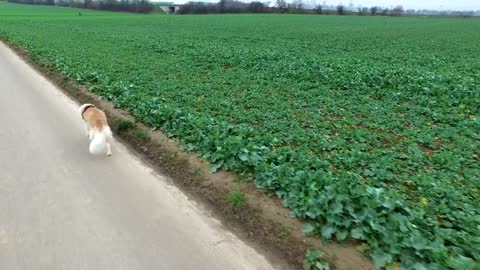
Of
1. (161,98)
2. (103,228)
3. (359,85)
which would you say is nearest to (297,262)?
(103,228)

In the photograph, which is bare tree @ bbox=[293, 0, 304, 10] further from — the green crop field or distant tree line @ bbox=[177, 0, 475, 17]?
the green crop field

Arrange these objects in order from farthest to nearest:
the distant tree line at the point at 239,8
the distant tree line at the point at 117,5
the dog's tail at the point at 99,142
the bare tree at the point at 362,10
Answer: the bare tree at the point at 362,10
the distant tree line at the point at 239,8
the distant tree line at the point at 117,5
the dog's tail at the point at 99,142

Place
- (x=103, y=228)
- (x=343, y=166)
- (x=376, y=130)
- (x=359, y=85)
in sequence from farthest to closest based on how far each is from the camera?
(x=359, y=85), (x=376, y=130), (x=343, y=166), (x=103, y=228)

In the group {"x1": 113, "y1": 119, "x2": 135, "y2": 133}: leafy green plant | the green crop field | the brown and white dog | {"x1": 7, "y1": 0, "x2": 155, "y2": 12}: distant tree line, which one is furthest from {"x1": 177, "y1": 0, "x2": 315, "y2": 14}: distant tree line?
the brown and white dog

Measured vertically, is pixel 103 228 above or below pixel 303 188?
below

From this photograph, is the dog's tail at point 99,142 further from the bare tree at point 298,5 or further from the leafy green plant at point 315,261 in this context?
the bare tree at point 298,5

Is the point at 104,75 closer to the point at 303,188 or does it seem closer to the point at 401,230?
the point at 303,188

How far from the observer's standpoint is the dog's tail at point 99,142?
513cm

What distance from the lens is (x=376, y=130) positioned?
5848 mm

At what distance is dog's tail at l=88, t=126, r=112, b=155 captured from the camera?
202 inches

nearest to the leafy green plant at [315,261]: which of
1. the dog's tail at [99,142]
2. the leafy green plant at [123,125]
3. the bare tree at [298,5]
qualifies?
the dog's tail at [99,142]

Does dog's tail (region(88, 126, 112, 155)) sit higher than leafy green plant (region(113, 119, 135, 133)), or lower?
higher

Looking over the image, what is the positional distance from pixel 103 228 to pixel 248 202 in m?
1.56

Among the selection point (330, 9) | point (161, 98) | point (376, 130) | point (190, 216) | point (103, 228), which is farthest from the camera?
point (330, 9)
